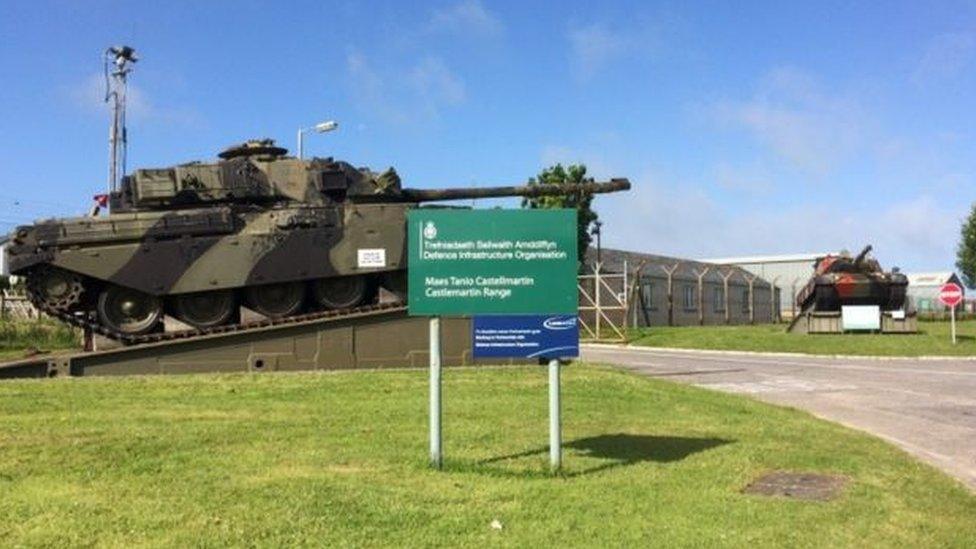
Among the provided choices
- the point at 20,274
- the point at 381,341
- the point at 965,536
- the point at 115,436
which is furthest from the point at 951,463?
the point at 20,274

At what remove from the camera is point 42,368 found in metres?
15.5

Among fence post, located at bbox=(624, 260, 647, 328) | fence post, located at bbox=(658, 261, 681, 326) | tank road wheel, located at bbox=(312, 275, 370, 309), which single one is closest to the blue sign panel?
tank road wheel, located at bbox=(312, 275, 370, 309)

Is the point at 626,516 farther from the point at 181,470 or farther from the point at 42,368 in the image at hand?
the point at 42,368

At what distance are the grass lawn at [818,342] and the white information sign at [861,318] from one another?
128 centimetres

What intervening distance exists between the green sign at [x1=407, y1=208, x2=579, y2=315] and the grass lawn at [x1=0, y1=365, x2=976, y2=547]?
1352 millimetres

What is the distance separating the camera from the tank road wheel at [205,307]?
16516 millimetres

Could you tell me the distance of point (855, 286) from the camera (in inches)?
1348

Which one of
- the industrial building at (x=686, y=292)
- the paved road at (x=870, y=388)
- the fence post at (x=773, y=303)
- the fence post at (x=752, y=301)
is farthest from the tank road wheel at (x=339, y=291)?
the fence post at (x=773, y=303)

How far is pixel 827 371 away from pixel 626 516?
54.6ft

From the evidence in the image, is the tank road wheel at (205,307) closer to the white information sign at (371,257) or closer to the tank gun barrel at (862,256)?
the white information sign at (371,257)

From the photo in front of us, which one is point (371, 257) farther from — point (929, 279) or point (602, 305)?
point (929, 279)

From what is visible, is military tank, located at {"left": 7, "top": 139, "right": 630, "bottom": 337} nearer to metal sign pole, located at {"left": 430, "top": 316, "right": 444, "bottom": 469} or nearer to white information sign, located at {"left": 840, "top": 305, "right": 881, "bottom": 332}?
metal sign pole, located at {"left": 430, "top": 316, "right": 444, "bottom": 469}

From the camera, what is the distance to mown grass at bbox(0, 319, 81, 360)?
23134mm

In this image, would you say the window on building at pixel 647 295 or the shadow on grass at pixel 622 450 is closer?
the shadow on grass at pixel 622 450
